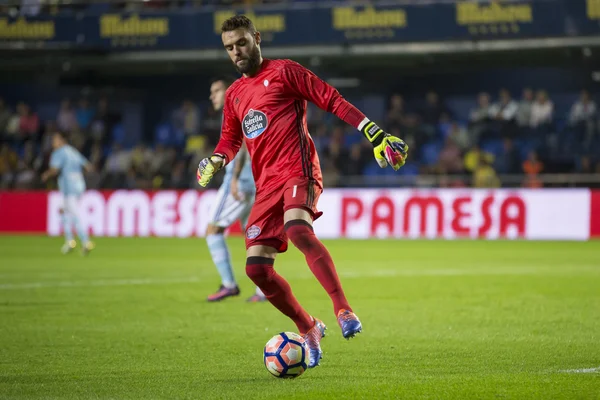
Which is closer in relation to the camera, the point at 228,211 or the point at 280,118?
the point at 280,118

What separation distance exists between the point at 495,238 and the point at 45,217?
11481 mm

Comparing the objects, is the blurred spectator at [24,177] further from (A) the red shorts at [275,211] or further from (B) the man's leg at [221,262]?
(A) the red shorts at [275,211]

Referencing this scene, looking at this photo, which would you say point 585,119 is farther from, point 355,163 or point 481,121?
point 355,163

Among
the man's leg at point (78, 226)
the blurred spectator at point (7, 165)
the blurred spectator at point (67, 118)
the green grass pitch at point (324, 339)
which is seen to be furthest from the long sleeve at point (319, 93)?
the blurred spectator at point (67, 118)

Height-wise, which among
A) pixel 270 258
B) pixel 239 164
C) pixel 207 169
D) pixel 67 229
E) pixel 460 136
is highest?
pixel 207 169

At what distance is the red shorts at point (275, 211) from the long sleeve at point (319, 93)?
478 mm

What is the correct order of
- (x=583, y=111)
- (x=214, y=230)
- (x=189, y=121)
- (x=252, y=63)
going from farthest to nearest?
1. (x=189, y=121)
2. (x=583, y=111)
3. (x=214, y=230)
4. (x=252, y=63)

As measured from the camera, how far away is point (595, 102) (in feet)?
92.4

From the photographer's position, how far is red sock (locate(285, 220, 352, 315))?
624cm

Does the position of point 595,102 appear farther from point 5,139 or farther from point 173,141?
point 5,139

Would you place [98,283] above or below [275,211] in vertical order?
below

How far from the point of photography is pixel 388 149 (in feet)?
19.8

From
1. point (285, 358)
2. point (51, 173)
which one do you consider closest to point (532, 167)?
point (51, 173)

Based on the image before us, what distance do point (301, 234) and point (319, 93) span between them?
0.92 m
